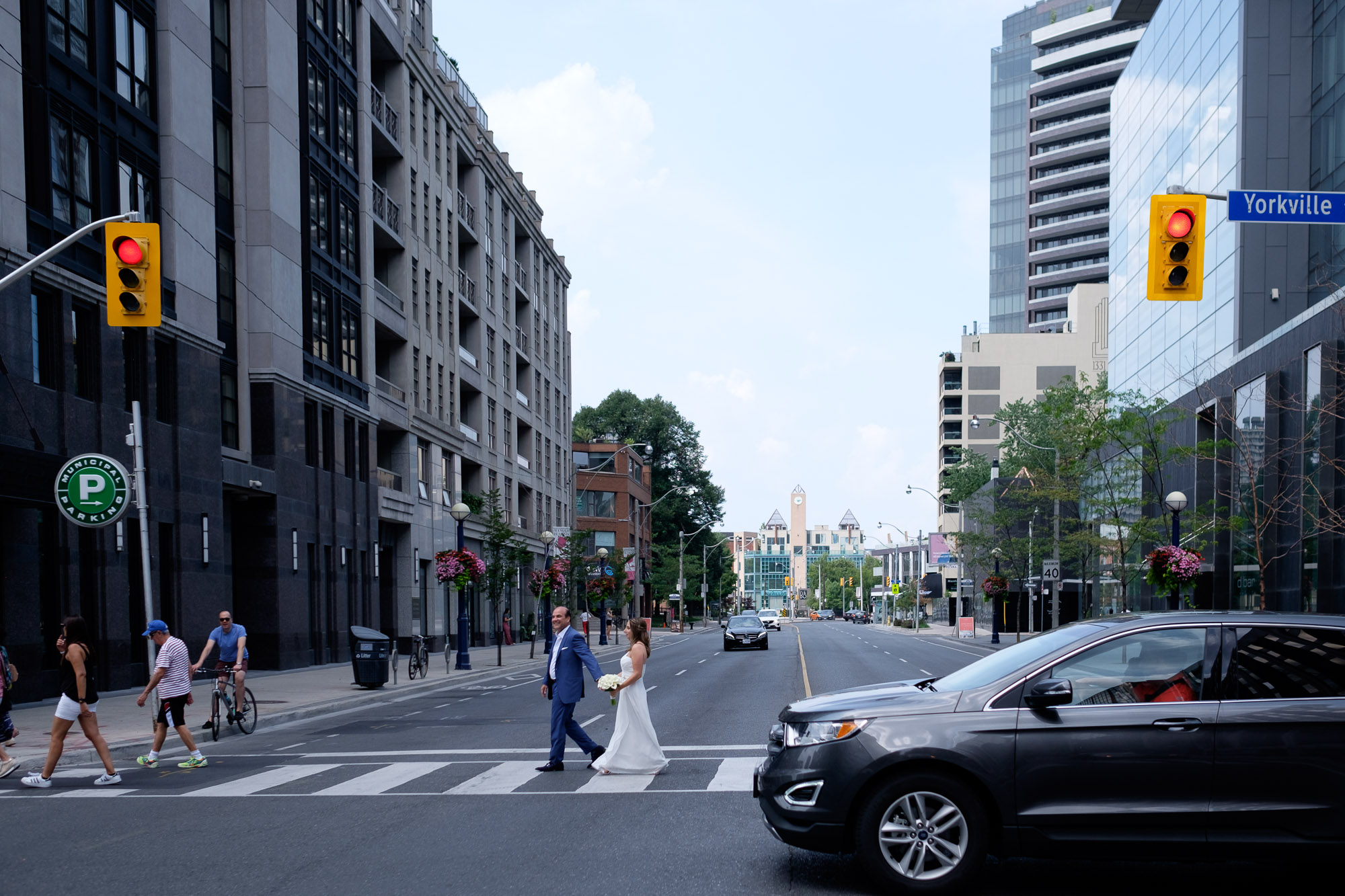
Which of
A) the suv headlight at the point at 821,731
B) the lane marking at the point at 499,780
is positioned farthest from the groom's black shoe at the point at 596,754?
the suv headlight at the point at 821,731

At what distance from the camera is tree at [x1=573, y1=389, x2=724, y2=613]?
105375 mm

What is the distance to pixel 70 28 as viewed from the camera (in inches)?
973

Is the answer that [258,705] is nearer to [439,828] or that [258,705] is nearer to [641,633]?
[641,633]

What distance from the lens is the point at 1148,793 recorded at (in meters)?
6.89

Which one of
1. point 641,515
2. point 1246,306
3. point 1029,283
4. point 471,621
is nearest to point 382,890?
point 1246,306

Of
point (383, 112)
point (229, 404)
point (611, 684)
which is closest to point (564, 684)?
point (611, 684)

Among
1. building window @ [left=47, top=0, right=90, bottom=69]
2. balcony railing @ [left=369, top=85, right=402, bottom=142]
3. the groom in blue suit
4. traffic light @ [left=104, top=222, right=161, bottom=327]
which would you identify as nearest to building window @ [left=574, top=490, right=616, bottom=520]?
balcony railing @ [left=369, top=85, right=402, bottom=142]

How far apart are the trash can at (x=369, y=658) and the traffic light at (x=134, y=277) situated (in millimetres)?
13798

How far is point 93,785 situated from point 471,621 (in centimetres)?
4184

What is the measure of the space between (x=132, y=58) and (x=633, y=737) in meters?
22.3

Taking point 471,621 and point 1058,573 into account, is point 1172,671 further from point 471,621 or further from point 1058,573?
point 471,621

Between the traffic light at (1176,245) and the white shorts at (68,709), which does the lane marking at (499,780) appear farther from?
the traffic light at (1176,245)

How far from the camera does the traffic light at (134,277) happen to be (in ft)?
43.1

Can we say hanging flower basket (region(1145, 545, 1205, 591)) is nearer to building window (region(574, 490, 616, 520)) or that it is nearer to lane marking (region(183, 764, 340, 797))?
lane marking (region(183, 764, 340, 797))
